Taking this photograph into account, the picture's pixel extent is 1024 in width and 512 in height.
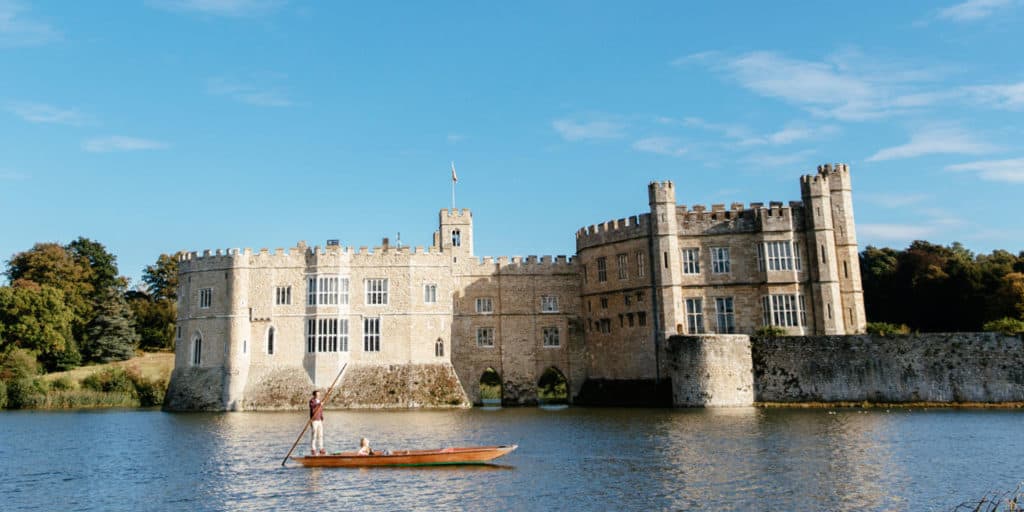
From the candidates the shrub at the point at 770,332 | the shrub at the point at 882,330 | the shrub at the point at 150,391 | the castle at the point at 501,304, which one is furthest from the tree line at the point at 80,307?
the shrub at the point at 882,330

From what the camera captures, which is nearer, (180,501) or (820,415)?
(180,501)

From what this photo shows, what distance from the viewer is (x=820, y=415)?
→ 3784 centimetres

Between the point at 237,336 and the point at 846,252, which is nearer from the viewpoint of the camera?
the point at 846,252

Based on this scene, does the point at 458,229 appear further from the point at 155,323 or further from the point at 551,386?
the point at 155,323

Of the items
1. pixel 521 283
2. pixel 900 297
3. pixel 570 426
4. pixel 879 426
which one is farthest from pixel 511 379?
pixel 900 297

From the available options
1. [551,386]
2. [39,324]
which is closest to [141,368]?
[39,324]

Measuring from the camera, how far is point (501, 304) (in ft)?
185

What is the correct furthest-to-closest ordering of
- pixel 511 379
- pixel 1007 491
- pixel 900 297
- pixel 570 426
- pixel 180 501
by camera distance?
pixel 900 297 < pixel 511 379 < pixel 570 426 < pixel 180 501 < pixel 1007 491

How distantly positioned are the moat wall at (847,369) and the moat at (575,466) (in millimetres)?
3358

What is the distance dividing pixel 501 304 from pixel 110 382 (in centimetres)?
3449

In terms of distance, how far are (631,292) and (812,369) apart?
12530 millimetres

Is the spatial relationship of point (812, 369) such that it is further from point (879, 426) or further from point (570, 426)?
point (570, 426)

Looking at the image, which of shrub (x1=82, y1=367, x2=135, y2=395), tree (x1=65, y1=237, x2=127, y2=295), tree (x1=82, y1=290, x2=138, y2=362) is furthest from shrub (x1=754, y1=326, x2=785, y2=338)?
tree (x1=65, y1=237, x2=127, y2=295)

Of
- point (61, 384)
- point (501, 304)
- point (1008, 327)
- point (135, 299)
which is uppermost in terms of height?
point (135, 299)
